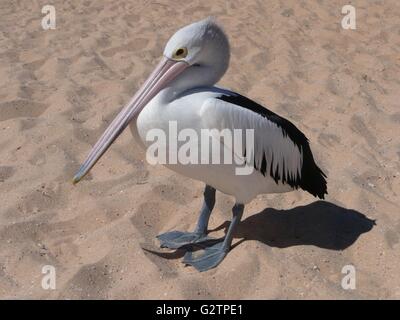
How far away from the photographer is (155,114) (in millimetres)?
2842

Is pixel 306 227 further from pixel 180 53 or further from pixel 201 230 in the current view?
pixel 180 53

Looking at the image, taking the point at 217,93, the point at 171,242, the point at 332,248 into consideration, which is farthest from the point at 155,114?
the point at 332,248

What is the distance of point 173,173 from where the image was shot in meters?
3.98

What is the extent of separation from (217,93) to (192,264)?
88 cm

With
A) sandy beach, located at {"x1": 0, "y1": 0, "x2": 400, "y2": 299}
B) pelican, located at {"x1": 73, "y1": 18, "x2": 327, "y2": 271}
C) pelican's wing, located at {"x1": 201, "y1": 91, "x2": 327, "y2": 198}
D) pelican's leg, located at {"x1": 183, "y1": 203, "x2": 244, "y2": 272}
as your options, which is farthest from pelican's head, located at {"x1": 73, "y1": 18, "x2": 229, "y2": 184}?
pelican's leg, located at {"x1": 183, "y1": 203, "x2": 244, "y2": 272}

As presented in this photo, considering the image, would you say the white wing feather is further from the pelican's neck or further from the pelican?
the pelican's neck

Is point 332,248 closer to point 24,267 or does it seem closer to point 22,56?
point 24,267

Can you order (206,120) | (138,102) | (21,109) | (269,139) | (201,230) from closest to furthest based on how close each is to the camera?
(206,120), (138,102), (269,139), (201,230), (21,109)

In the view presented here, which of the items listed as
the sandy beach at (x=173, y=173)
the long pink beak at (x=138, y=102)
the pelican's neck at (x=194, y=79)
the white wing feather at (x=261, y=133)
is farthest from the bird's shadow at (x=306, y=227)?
the pelican's neck at (x=194, y=79)

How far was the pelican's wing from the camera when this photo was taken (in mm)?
2852

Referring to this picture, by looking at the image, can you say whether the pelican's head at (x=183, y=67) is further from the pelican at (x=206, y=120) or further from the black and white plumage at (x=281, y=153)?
the black and white plumage at (x=281, y=153)

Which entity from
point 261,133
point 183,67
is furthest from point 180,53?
point 261,133

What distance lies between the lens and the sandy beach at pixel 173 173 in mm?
2955

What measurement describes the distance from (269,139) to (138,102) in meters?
0.68
